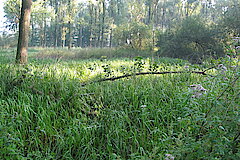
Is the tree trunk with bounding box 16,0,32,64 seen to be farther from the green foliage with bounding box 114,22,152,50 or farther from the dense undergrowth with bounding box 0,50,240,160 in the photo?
the green foliage with bounding box 114,22,152,50

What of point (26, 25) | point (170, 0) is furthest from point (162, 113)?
point (170, 0)

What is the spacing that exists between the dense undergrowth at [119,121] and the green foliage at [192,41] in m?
9.28

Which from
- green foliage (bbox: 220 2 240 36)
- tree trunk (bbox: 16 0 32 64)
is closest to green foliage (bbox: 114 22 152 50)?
green foliage (bbox: 220 2 240 36)

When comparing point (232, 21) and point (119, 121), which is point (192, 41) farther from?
point (119, 121)

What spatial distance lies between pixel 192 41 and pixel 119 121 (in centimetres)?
1128

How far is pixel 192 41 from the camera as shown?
12609 mm

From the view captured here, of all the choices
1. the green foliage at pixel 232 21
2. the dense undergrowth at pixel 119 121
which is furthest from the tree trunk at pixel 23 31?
the green foliage at pixel 232 21

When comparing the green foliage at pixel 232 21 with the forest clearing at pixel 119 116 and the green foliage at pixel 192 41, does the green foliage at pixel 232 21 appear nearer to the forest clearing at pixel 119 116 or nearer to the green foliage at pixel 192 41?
the green foliage at pixel 192 41

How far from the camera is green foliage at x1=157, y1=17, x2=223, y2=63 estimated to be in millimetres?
12134

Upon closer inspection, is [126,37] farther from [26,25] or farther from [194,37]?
[26,25]

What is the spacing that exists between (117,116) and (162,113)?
2.18 ft

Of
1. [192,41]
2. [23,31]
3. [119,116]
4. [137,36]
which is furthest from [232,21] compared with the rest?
[119,116]

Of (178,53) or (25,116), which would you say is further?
(178,53)

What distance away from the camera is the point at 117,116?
3.02 meters
